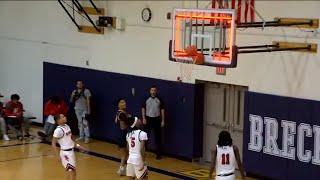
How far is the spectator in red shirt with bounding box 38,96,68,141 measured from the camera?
817 inches

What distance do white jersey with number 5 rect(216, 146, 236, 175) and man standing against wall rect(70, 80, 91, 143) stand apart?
972 cm

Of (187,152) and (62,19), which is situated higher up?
(62,19)

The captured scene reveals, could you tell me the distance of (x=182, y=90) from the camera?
18.1 metres

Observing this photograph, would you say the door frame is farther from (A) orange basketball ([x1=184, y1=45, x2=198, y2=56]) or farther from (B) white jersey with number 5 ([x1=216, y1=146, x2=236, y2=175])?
(B) white jersey with number 5 ([x1=216, y1=146, x2=236, y2=175])

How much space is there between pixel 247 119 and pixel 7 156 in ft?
23.0

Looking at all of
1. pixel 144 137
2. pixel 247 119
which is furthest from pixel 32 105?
pixel 144 137

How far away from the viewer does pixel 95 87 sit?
20953mm

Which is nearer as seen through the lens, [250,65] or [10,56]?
[250,65]

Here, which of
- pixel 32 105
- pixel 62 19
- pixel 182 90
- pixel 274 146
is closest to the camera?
pixel 274 146

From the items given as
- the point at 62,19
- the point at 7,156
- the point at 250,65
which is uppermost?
the point at 62,19

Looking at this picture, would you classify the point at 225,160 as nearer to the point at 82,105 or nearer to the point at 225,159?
the point at 225,159

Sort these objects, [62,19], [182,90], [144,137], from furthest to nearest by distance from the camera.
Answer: [62,19] → [182,90] → [144,137]

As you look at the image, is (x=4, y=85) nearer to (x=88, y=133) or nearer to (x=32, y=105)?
(x=32, y=105)

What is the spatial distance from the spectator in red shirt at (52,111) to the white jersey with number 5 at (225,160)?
34.0 ft
